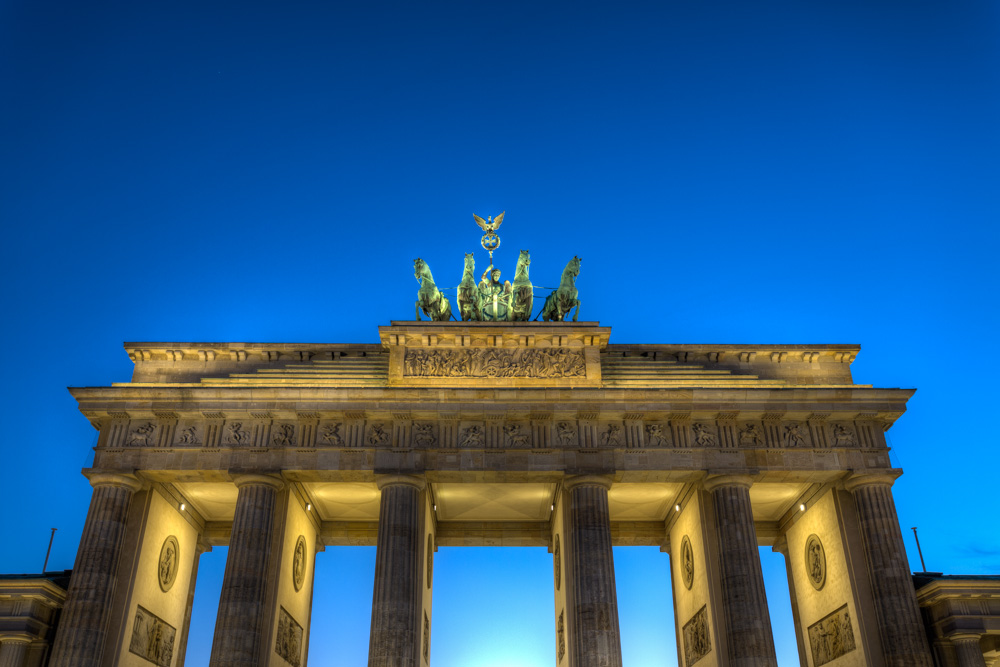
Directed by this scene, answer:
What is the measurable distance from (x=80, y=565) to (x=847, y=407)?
27.2 meters

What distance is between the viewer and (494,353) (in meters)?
30.2

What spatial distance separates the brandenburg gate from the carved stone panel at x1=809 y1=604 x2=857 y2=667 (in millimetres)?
101

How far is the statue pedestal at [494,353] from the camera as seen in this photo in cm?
2966

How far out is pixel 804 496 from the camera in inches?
1222

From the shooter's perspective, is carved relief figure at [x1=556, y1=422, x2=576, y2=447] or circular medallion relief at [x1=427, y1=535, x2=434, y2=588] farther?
circular medallion relief at [x1=427, y1=535, x2=434, y2=588]

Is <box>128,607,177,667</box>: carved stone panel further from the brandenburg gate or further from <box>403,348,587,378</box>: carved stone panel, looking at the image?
<box>403,348,587,378</box>: carved stone panel

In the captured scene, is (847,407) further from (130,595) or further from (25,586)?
(25,586)

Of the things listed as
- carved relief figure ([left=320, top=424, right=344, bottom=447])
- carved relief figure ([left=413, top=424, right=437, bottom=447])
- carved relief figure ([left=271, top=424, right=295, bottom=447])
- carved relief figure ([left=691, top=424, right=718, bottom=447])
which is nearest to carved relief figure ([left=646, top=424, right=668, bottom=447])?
carved relief figure ([left=691, top=424, right=718, bottom=447])

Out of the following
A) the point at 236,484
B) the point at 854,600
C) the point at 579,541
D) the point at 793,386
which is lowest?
the point at 854,600

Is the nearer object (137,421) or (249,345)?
(137,421)

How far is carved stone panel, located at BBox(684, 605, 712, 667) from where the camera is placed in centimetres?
2830

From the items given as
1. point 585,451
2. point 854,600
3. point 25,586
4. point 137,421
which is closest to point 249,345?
point 137,421

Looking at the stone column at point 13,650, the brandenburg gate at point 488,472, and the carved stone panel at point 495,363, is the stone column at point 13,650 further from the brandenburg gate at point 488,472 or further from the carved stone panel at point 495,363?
the carved stone panel at point 495,363

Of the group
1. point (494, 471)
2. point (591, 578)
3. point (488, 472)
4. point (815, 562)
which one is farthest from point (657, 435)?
point (815, 562)
